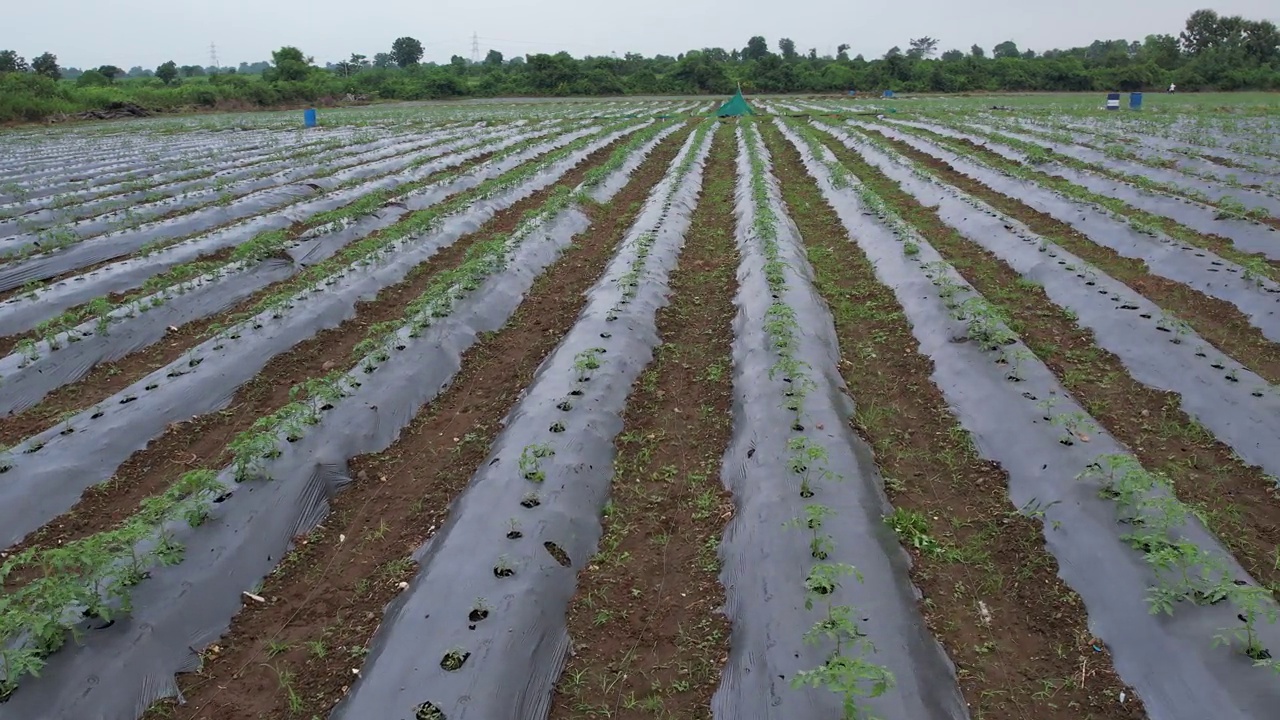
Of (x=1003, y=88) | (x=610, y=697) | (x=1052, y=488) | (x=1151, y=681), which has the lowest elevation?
(x=610, y=697)

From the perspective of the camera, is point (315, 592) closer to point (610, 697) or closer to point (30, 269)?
point (610, 697)

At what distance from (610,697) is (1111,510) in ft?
11.4

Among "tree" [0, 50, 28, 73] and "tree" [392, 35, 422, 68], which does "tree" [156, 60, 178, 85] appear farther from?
"tree" [392, 35, 422, 68]

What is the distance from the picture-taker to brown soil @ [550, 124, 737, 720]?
3797 mm

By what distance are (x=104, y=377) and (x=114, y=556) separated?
4.34 m

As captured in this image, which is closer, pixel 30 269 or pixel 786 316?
pixel 786 316

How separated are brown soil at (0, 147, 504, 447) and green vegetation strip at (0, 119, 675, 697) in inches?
40.2

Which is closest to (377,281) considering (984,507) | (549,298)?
(549,298)

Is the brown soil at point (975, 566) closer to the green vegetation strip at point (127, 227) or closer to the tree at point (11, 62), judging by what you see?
the green vegetation strip at point (127, 227)

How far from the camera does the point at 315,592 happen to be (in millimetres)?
4508

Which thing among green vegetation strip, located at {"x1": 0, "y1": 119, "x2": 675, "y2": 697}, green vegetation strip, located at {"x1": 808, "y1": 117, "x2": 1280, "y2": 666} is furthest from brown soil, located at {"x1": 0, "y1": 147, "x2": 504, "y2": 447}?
green vegetation strip, located at {"x1": 808, "y1": 117, "x2": 1280, "y2": 666}

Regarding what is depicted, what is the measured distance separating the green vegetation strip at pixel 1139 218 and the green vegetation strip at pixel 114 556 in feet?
35.3

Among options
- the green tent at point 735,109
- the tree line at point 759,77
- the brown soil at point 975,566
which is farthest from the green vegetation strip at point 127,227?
the tree line at point 759,77

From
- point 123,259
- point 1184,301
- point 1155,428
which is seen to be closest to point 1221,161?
point 1184,301
